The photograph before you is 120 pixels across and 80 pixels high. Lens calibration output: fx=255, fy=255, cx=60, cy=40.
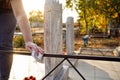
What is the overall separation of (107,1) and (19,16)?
45.1ft

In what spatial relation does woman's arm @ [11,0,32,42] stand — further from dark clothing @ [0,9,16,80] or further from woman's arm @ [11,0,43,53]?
dark clothing @ [0,9,16,80]

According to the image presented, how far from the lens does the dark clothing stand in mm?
1746

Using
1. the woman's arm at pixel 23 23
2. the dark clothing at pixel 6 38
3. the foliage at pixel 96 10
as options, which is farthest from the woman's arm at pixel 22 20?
the foliage at pixel 96 10

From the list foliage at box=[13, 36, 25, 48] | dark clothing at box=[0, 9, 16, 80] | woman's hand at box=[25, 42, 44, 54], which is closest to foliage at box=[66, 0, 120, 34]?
foliage at box=[13, 36, 25, 48]

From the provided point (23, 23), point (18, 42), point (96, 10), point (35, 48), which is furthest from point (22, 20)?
point (96, 10)

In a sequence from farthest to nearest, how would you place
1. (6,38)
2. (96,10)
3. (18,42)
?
1. (96,10)
2. (18,42)
3. (6,38)

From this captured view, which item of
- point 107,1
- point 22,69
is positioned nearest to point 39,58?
point 22,69

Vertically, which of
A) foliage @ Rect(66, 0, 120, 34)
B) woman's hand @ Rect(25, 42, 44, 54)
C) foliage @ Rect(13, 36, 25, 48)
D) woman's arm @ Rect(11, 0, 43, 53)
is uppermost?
foliage @ Rect(66, 0, 120, 34)

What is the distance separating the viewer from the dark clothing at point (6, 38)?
1.75 meters

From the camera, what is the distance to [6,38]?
1.76 meters

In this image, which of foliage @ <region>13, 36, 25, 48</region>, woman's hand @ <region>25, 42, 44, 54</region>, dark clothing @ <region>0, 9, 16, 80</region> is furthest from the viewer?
foliage @ <region>13, 36, 25, 48</region>

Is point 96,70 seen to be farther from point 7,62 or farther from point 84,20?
point 84,20

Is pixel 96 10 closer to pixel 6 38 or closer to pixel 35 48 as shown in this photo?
pixel 6 38

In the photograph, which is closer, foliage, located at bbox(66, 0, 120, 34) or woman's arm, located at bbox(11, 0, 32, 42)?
woman's arm, located at bbox(11, 0, 32, 42)
